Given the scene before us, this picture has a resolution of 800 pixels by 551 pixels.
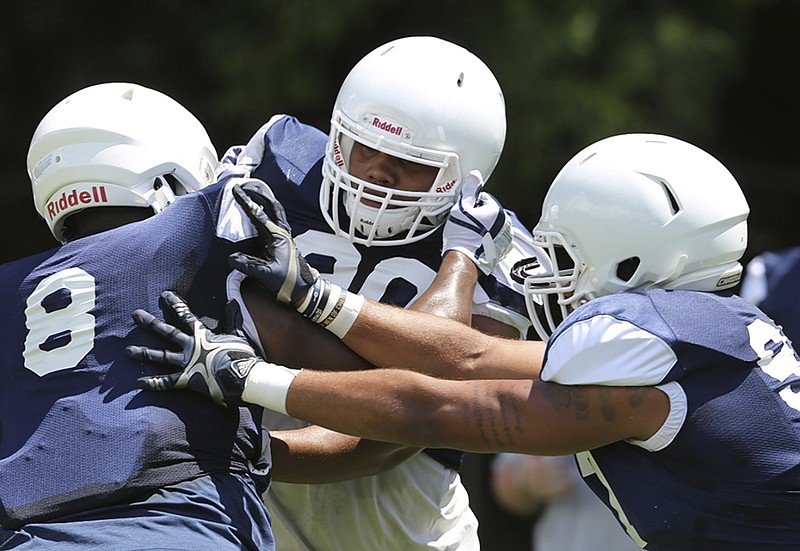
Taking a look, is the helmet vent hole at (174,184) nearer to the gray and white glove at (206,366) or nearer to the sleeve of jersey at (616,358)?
the gray and white glove at (206,366)

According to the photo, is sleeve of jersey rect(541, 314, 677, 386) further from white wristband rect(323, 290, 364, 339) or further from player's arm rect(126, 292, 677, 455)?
white wristband rect(323, 290, 364, 339)

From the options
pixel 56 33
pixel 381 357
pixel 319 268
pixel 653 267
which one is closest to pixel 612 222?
pixel 653 267

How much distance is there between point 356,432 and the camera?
2834 mm

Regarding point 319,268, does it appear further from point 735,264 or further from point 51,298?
point 735,264

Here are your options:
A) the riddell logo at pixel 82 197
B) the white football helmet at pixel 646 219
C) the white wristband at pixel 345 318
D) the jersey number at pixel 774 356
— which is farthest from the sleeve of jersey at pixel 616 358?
the riddell logo at pixel 82 197

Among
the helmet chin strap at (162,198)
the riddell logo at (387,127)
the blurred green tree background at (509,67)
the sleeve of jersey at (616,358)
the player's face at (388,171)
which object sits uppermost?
the riddell logo at (387,127)

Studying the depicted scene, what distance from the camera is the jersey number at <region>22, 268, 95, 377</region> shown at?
9.06ft

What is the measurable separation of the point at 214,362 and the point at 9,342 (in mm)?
454

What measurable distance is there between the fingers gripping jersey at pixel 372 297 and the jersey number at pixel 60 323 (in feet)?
2.52

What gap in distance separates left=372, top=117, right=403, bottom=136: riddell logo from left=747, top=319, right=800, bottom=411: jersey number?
1.10 m

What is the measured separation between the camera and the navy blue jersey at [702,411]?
8.78 ft

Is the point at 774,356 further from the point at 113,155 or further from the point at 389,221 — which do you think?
the point at 113,155

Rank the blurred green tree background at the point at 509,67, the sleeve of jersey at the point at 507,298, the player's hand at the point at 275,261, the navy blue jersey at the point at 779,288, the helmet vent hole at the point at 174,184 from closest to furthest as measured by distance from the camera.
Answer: the player's hand at the point at 275,261, the helmet vent hole at the point at 174,184, the sleeve of jersey at the point at 507,298, the navy blue jersey at the point at 779,288, the blurred green tree background at the point at 509,67

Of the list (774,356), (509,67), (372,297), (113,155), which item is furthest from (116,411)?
(509,67)
